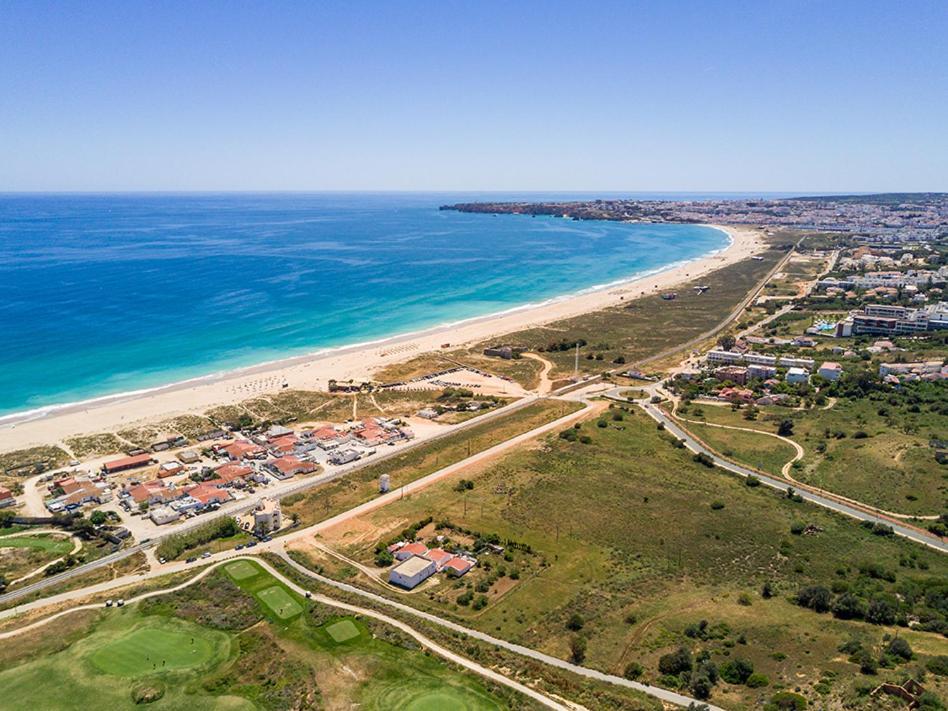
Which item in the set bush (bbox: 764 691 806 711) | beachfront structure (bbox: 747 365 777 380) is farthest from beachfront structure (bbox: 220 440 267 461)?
beachfront structure (bbox: 747 365 777 380)

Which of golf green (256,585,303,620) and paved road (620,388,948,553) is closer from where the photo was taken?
golf green (256,585,303,620)

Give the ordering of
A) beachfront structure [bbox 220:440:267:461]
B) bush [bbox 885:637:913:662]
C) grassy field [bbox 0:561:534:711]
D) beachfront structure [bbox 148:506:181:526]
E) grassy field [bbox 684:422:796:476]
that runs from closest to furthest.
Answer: grassy field [bbox 0:561:534:711]
bush [bbox 885:637:913:662]
beachfront structure [bbox 148:506:181:526]
grassy field [bbox 684:422:796:476]
beachfront structure [bbox 220:440:267:461]

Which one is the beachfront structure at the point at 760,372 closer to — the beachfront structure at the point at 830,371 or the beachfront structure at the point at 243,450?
the beachfront structure at the point at 830,371

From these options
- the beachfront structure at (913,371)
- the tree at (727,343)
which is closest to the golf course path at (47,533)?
the tree at (727,343)

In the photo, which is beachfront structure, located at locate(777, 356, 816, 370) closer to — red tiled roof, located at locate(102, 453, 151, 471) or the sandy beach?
the sandy beach

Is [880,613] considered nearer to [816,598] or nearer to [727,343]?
[816,598]

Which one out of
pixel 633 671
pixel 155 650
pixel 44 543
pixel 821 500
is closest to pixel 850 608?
pixel 633 671
